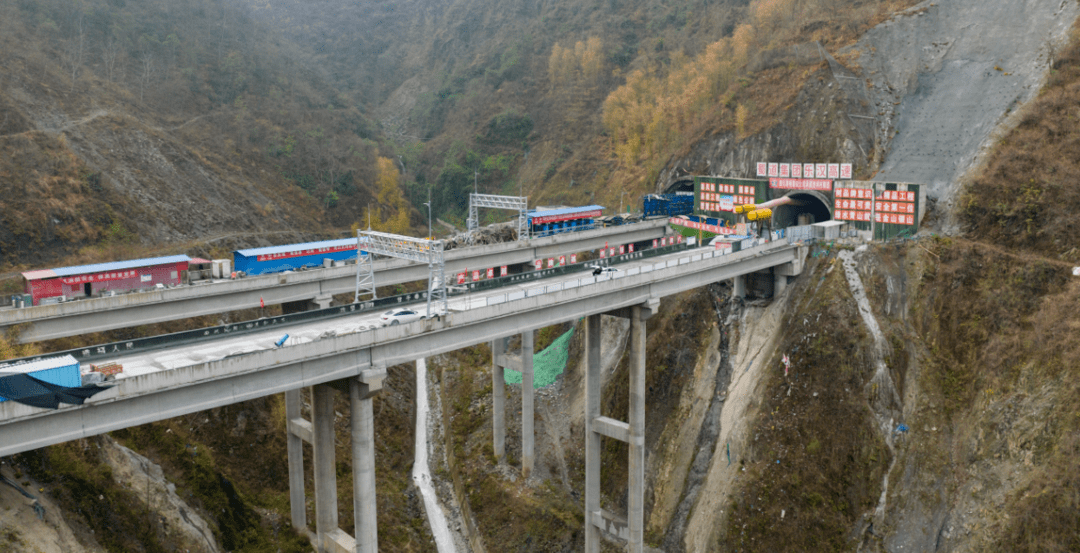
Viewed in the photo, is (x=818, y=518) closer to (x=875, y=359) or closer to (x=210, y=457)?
(x=875, y=359)

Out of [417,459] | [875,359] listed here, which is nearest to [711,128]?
[875,359]

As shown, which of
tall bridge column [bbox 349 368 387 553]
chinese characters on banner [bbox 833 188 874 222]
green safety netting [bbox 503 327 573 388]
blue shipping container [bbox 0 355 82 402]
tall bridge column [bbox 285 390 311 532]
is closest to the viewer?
blue shipping container [bbox 0 355 82 402]

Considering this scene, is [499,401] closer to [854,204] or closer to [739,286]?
[739,286]

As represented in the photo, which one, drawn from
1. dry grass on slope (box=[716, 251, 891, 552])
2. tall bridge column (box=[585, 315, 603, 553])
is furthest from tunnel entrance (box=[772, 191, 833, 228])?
tall bridge column (box=[585, 315, 603, 553])

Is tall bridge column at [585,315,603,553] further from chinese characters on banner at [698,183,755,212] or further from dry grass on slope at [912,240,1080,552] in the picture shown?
chinese characters on banner at [698,183,755,212]

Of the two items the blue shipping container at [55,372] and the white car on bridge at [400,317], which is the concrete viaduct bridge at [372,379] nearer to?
the white car on bridge at [400,317]

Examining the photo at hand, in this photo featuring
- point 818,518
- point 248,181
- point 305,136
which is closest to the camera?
point 818,518

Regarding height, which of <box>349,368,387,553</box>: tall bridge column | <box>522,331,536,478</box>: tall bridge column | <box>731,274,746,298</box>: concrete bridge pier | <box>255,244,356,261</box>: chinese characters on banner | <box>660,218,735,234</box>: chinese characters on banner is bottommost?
<box>522,331,536,478</box>: tall bridge column
